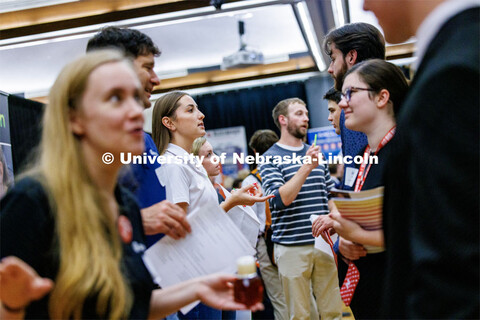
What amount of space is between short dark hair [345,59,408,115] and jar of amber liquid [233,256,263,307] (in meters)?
0.98

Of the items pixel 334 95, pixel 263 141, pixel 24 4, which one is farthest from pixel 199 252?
pixel 24 4

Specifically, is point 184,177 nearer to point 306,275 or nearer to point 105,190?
point 105,190

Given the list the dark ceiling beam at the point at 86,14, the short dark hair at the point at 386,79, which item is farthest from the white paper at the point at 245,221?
Answer: the dark ceiling beam at the point at 86,14

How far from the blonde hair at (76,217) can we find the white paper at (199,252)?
1.00 feet

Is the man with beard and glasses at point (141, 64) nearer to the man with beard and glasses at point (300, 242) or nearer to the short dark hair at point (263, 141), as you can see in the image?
the man with beard and glasses at point (300, 242)

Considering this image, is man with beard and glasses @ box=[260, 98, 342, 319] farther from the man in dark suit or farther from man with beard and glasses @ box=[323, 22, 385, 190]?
the man in dark suit

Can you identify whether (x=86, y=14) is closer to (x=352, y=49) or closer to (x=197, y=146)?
(x=197, y=146)

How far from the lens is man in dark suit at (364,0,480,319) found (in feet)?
2.35

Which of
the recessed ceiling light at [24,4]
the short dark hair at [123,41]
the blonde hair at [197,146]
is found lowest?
the blonde hair at [197,146]

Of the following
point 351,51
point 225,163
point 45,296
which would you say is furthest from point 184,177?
point 225,163

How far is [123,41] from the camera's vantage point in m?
1.81

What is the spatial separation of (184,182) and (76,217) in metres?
1.25

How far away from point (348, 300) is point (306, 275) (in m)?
1.98

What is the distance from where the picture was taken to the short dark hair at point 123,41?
1.81m
